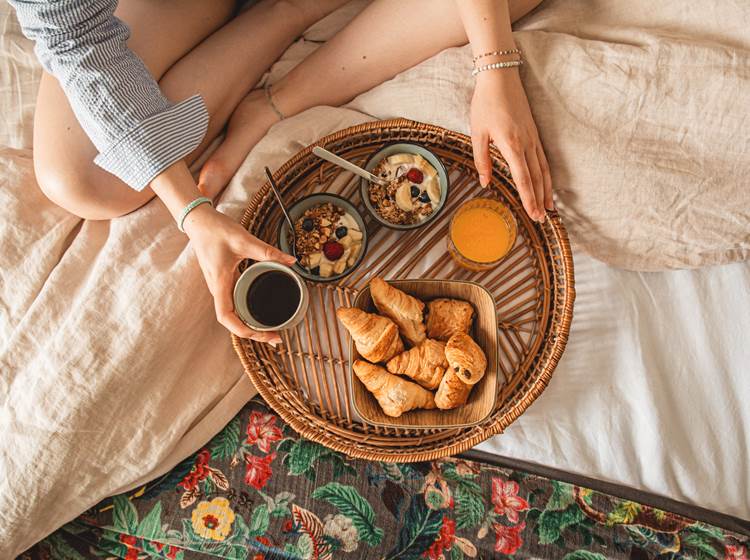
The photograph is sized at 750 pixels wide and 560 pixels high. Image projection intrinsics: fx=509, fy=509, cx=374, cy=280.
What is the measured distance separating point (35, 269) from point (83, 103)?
1.19ft

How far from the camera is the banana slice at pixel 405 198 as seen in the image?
0.96 m

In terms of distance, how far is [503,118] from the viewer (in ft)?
2.93

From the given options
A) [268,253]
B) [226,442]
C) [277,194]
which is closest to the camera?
[268,253]

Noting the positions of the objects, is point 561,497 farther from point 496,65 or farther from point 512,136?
point 496,65

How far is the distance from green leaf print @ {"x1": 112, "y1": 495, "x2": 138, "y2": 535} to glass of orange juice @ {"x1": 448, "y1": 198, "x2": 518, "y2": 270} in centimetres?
79

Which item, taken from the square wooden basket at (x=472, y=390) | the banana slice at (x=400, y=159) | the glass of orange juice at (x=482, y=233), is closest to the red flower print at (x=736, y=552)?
the square wooden basket at (x=472, y=390)

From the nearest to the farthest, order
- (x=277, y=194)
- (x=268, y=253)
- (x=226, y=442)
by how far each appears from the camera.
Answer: (x=268, y=253) → (x=277, y=194) → (x=226, y=442)

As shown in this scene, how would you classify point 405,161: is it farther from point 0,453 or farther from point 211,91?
point 0,453

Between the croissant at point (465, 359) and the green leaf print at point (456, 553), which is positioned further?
the green leaf print at point (456, 553)

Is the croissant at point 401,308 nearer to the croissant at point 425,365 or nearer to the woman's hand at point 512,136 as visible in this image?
the croissant at point 425,365

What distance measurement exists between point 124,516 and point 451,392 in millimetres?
683

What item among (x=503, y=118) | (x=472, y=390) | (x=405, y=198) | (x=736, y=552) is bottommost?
(x=736, y=552)

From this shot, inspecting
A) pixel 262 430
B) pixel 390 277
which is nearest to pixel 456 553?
pixel 262 430

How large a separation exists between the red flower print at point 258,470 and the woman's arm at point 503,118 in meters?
0.68
